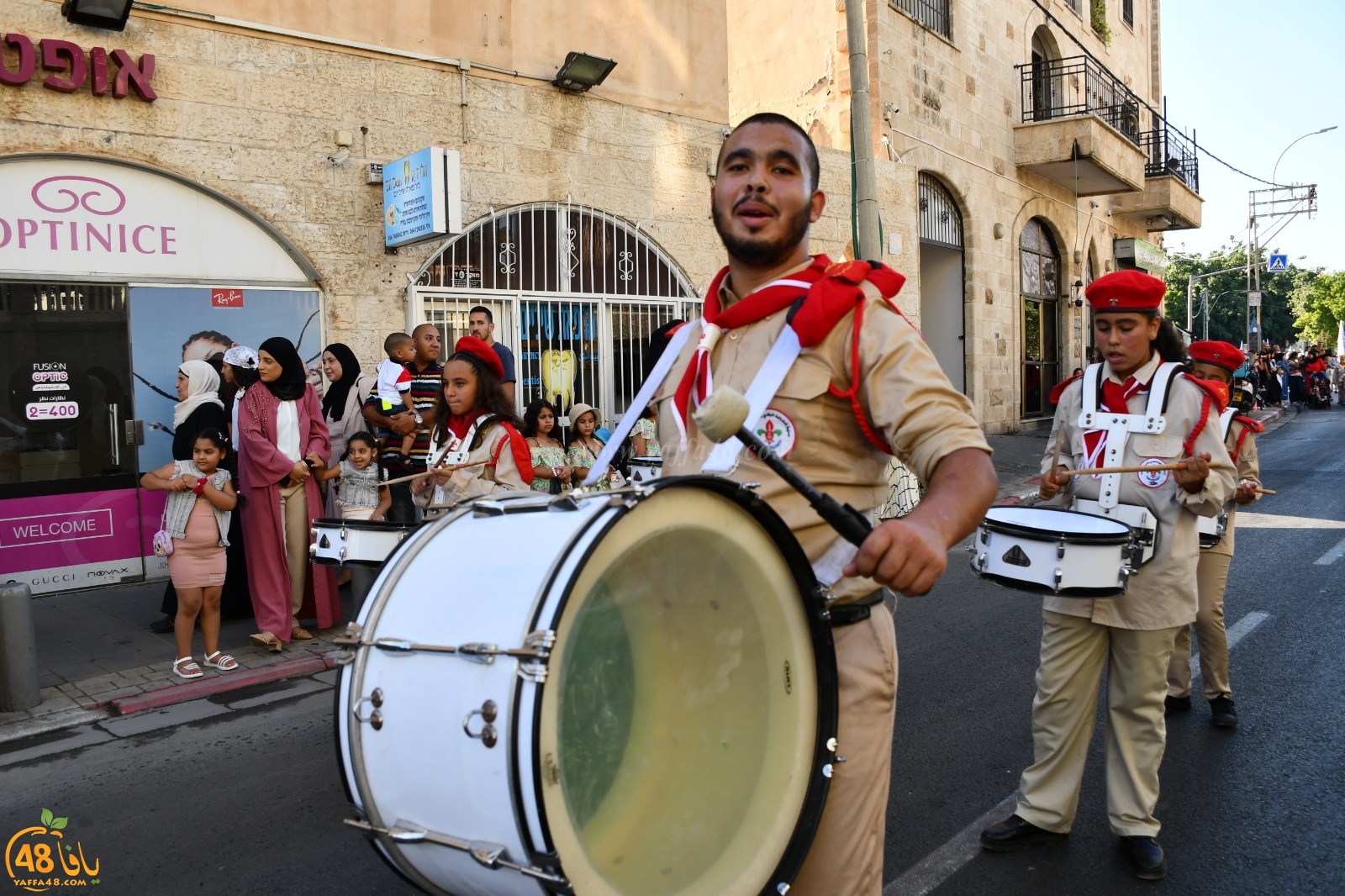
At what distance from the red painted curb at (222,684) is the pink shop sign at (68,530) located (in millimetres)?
3024

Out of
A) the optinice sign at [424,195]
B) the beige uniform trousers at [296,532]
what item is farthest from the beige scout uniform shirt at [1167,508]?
the optinice sign at [424,195]

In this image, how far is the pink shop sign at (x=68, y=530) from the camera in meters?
8.23

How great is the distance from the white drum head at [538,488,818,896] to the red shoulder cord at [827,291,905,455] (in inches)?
12.5

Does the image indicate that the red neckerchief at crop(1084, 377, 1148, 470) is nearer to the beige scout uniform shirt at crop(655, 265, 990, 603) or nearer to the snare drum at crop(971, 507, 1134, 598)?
the snare drum at crop(971, 507, 1134, 598)

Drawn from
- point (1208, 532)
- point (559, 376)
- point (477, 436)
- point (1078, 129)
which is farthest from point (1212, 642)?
point (1078, 129)

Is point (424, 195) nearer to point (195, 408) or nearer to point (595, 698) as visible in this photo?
point (195, 408)

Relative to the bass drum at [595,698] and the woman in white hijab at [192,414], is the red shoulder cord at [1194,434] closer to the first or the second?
the bass drum at [595,698]

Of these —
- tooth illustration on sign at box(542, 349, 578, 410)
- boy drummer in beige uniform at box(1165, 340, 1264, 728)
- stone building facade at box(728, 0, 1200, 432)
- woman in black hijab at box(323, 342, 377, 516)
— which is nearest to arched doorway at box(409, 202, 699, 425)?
tooth illustration on sign at box(542, 349, 578, 410)

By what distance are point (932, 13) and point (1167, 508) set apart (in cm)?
1741

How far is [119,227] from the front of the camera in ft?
28.5

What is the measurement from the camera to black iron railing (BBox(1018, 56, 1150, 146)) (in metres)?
22.6

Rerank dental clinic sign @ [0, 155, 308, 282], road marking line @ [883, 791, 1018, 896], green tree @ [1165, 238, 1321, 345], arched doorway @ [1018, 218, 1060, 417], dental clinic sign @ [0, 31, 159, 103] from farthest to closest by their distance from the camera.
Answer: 1. green tree @ [1165, 238, 1321, 345]
2. arched doorway @ [1018, 218, 1060, 417]
3. dental clinic sign @ [0, 155, 308, 282]
4. dental clinic sign @ [0, 31, 159, 103]
5. road marking line @ [883, 791, 1018, 896]

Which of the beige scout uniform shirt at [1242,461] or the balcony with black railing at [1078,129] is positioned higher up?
the balcony with black railing at [1078,129]

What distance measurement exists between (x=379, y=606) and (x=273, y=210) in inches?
332
